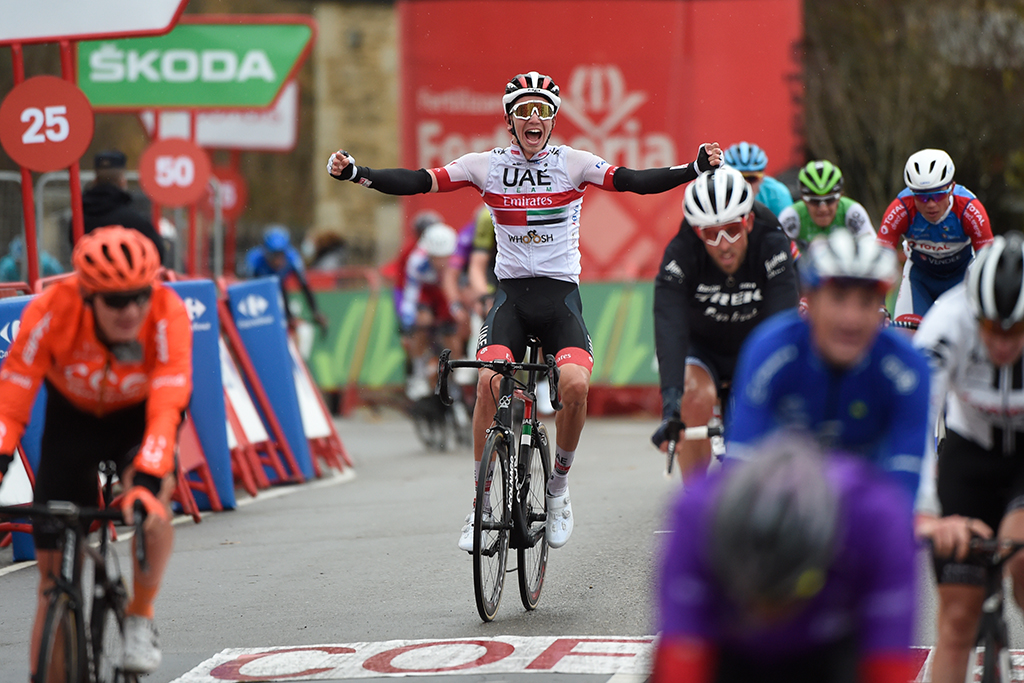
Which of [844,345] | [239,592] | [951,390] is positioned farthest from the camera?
[239,592]

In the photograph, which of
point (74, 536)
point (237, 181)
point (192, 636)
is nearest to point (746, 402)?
point (74, 536)

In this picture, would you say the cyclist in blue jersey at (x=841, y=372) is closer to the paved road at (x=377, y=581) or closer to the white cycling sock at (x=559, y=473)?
the paved road at (x=377, y=581)

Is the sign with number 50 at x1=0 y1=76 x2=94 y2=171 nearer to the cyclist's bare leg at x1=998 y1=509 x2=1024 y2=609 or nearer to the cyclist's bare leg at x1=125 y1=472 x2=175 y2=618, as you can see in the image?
the cyclist's bare leg at x1=125 y1=472 x2=175 y2=618

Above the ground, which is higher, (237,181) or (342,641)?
(237,181)

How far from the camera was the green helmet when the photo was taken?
33.4 ft

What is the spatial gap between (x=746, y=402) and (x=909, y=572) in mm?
900

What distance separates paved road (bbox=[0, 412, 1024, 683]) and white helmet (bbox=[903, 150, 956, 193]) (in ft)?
9.17

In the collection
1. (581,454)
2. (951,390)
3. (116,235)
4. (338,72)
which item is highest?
(338,72)

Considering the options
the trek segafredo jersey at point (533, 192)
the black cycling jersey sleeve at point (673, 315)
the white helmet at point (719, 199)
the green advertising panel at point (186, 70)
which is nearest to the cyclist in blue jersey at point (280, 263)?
the green advertising panel at point (186, 70)

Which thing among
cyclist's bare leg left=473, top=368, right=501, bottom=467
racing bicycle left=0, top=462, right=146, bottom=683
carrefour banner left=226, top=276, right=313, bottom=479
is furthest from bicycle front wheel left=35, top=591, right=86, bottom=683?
carrefour banner left=226, top=276, right=313, bottom=479

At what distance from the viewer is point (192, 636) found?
23.9 ft

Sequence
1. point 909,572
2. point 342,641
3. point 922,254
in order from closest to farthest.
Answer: point 909,572 → point 342,641 → point 922,254

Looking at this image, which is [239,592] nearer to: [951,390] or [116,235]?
[116,235]

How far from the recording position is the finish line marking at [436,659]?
6.27 m
